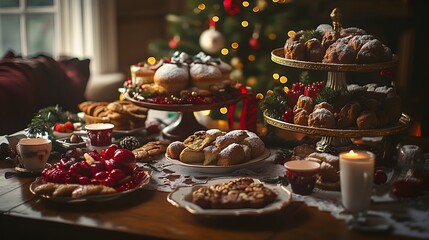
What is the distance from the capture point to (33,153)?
6.56ft

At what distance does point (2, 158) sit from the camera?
2.21 meters

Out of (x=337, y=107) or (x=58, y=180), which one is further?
(x=337, y=107)

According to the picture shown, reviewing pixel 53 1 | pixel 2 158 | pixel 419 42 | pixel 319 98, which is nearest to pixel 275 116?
pixel 319 98

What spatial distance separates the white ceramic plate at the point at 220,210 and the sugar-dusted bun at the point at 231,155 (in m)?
0.12

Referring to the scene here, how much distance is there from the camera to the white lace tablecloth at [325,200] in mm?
1590

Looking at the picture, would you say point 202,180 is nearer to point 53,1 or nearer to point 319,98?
point 319,98

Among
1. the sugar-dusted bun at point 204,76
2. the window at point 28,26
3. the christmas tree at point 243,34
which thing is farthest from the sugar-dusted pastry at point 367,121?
the window at point 28,26

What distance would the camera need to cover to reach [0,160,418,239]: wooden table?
5.16ft

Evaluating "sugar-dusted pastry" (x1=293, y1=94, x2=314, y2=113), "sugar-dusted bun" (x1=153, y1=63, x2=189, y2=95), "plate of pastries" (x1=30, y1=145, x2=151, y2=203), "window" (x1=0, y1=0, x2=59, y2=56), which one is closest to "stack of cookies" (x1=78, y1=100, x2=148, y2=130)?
"sugar-dusted bun" (x1=153, y1=63, x2=189, y2=95)

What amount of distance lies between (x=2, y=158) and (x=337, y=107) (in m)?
1.09

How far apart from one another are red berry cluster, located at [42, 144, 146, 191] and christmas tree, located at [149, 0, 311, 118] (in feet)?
7.37

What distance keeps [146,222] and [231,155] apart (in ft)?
1.42

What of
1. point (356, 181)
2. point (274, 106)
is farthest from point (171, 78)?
point (356, 181)

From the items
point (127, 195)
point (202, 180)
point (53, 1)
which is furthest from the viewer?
point (53, 1)
